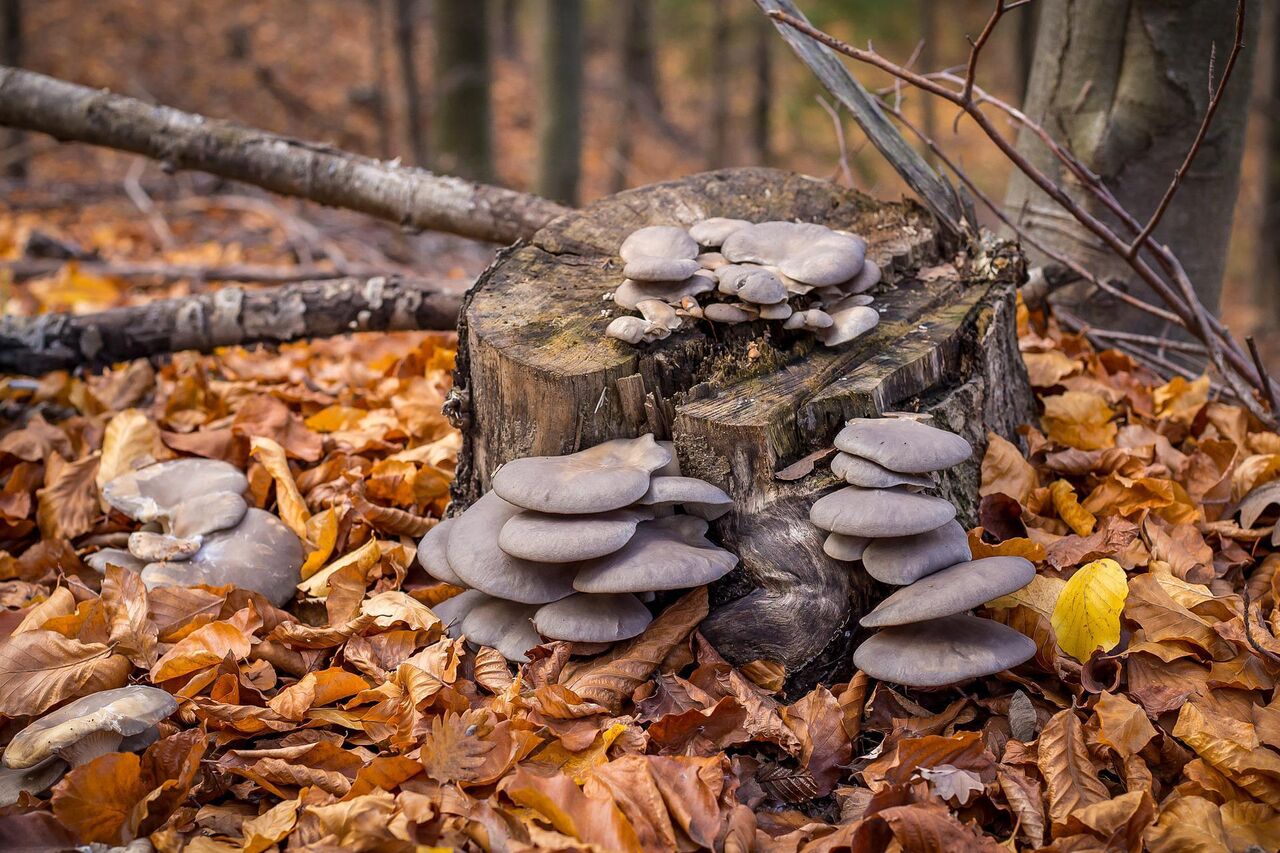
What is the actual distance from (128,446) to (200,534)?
899 mm

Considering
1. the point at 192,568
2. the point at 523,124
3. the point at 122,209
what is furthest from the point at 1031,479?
the point at 523,124

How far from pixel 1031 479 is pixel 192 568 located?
267 cm

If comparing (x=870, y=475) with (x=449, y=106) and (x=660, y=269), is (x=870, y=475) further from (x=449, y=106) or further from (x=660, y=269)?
(x=449, y=106)

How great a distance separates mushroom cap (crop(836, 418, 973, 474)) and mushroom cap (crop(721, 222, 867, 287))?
545 millimetres

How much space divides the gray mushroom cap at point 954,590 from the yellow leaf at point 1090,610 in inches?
10.7

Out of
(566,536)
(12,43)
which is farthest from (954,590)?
(12,43)

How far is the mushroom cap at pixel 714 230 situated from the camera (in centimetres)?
304

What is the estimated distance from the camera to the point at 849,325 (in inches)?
111

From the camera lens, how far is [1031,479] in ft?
9.95

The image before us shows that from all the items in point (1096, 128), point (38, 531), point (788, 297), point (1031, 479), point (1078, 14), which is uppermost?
point (1078, 14)

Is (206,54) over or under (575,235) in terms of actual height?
over

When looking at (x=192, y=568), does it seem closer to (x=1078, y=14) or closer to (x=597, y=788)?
(x=597, y=788)

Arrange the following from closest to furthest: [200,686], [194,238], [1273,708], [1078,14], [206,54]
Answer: [1273,708] → [200,686] → [1078,14] → [194,238] → [206,54]

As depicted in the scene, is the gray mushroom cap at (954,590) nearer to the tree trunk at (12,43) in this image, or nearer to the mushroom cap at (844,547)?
the mushroom cap at (844,547)
